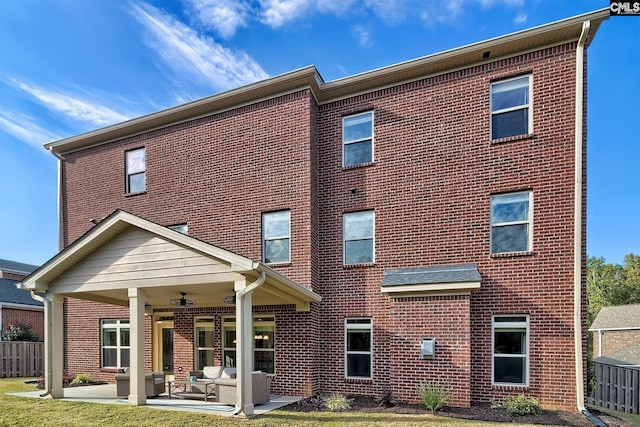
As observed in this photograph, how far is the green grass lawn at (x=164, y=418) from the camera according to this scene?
7.24 metres

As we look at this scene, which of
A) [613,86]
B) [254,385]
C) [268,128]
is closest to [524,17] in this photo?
[268,128]

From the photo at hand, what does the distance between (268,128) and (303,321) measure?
5.61 m

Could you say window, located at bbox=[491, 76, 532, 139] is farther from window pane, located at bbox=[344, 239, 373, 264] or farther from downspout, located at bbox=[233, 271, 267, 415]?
downspout, located at bbox=[233, 271, 267, 415]

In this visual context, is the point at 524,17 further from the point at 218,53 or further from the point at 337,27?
the point at 218,53

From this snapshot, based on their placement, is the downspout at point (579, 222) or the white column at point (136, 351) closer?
the downspout at point (579, 222)

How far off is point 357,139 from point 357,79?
1.63m

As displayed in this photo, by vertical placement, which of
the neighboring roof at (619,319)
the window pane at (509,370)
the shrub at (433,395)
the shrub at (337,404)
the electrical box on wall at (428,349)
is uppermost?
the electrical box on wall at (428,349)

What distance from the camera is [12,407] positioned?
8945 millimetres

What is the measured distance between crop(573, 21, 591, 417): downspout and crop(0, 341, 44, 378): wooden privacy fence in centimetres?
1940

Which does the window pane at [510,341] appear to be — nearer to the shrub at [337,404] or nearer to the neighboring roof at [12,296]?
the shrub at [337,404]

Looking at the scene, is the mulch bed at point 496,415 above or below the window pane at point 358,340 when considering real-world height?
below

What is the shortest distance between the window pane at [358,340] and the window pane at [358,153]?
4673 mm

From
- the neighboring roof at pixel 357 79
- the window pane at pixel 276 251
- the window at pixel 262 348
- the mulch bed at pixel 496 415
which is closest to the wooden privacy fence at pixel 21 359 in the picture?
the neighboring roof at pixel 357 79

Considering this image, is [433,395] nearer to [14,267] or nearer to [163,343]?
[163,343]
